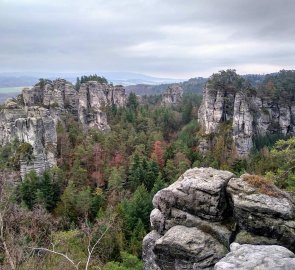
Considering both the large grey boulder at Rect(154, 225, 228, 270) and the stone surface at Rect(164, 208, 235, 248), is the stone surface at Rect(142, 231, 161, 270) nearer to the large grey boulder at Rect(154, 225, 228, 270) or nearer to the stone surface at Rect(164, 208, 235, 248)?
the stone surface at Rect(164, 208, 235, 248)

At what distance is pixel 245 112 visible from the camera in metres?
67.4

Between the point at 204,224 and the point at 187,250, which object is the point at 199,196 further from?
the point at 187,250

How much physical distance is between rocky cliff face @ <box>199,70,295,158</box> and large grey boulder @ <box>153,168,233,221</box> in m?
48.8

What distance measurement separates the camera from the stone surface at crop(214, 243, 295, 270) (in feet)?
35.0

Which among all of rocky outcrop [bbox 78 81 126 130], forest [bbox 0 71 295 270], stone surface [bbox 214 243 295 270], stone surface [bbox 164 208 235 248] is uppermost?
rocky outcrop [bbox 78 81 126 130]

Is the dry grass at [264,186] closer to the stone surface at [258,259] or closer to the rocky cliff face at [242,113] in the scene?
the stone surface at [258,259]

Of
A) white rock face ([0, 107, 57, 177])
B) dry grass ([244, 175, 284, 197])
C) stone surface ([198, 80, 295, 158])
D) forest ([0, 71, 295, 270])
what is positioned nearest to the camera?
dry grass ([244, 175, 284, 197])

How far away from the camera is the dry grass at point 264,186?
1452 cm

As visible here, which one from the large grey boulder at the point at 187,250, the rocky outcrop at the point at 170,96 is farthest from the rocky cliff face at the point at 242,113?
the large grey boulder at the point at 187,250

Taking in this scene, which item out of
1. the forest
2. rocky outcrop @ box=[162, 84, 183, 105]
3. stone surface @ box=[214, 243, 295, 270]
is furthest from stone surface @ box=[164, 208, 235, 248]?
rocky outcrop @ box=[162, 84, 183, 105]

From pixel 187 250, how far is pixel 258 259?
11.7 ft

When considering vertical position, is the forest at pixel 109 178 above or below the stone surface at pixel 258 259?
below

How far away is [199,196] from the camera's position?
50.0 feet

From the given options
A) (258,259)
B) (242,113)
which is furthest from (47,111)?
(258,259)
